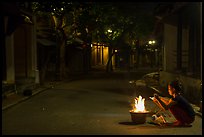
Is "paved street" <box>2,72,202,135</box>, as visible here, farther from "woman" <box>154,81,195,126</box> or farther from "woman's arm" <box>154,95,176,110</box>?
"woman's arm" <box>154,95,176,110</box>

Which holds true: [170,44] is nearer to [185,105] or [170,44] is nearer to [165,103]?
[165,103]

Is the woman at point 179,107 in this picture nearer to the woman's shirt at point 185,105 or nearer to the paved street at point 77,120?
the woman's shirt at point 185,105

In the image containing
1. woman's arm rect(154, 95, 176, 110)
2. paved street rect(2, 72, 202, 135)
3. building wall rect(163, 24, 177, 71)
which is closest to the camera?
paved street rect(2, 72, 202, 135)

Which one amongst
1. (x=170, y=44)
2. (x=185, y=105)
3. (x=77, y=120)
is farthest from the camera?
(x=170, y=44)

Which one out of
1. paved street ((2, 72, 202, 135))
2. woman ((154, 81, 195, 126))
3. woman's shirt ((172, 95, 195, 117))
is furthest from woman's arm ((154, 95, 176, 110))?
paved street ((2, 72, 202, 135))

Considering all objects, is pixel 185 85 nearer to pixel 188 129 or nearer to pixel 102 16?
pixel 188 129

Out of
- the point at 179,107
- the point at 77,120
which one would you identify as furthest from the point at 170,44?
the point at 179,107

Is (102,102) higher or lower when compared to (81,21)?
lower

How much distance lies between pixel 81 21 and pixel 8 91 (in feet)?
44.0

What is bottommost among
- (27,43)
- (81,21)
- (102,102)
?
(102,102)

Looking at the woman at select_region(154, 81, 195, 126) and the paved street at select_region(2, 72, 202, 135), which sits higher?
the woman at select_region(154, 81, 195, 126)

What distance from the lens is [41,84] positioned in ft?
82.9

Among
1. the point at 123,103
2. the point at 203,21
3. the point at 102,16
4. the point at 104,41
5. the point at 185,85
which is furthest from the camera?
the point at 104,41

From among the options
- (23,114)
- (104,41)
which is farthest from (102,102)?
(104,41)
